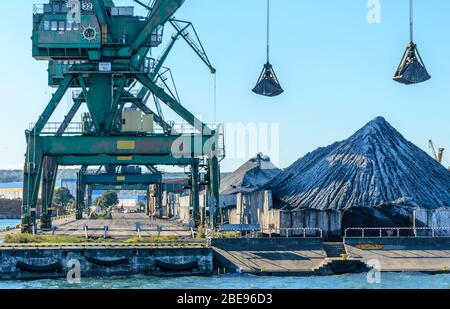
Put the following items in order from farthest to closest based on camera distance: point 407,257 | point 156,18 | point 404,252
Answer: point 156,18
point 404,252
point 407,257

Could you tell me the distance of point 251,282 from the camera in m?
41.0

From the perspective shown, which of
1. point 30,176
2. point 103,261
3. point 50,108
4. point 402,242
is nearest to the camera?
point 103,261

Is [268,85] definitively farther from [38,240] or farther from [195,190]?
[195,190]

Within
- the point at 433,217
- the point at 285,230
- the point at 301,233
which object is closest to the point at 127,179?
the point at 285,230

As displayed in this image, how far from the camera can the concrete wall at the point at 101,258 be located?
4481 centimetres

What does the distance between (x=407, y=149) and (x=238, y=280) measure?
30.1m

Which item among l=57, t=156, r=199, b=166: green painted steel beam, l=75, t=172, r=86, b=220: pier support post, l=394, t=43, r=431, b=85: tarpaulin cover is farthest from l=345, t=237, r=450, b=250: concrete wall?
l=75, t=172, r=86, b=220: pier support post

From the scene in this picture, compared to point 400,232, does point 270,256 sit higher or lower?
lower

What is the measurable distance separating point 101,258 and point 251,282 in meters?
9.65

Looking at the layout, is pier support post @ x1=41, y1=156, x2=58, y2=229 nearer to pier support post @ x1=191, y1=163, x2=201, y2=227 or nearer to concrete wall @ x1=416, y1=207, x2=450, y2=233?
pier support post @ x1=191, y1=163, x2=201, y2=227

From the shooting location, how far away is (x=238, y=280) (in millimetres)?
42250
